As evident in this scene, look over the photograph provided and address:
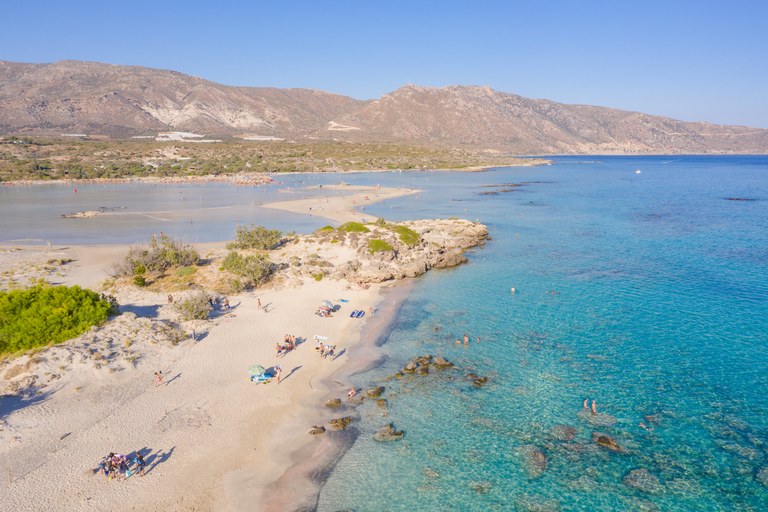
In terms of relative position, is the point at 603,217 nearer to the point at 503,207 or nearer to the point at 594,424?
the point at 503,207

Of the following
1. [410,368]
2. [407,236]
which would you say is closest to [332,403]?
Answer: [410,368]

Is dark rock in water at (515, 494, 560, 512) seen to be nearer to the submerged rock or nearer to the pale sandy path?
the submerged rock

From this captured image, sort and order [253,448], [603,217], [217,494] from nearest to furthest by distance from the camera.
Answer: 1. [217,494]
2. [253,448]
3. [603,217]

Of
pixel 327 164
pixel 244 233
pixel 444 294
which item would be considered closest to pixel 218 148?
pixel 327 164

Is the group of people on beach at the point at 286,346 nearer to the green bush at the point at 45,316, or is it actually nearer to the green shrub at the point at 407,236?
the green bush at the point at 45,316

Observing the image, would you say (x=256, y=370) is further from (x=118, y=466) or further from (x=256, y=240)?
(x=256, y=240)
